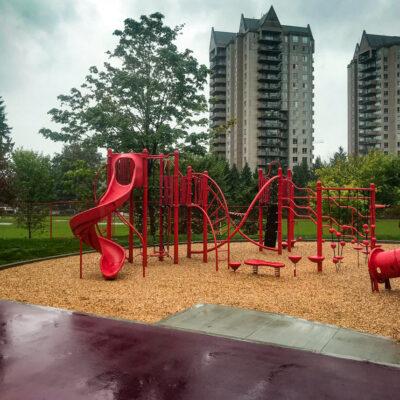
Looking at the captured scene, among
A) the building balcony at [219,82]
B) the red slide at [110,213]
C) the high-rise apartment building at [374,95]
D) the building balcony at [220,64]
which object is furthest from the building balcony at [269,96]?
the red slide at [110,213]

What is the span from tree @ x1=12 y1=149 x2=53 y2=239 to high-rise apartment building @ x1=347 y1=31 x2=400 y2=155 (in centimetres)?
6603

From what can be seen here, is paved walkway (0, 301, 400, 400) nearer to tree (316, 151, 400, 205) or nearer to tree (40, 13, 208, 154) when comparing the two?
tree (40, 13, 208, 154)

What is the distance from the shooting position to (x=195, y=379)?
444cm

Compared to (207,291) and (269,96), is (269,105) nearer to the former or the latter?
(269,96)

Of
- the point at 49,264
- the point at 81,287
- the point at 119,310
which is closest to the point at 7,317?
the point at 119,310

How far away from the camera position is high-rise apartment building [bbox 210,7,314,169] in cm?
8219

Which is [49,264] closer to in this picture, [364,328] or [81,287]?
[81,287]

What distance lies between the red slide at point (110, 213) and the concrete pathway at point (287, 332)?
4080 mm

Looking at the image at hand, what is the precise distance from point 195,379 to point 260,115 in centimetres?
8141

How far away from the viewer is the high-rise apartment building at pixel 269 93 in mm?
82188

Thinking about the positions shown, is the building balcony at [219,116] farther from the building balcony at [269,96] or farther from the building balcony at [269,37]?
the building balcony at [269,37]

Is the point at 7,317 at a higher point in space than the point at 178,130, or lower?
lower

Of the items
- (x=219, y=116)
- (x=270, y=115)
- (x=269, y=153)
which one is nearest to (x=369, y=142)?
(x=270, y=115)

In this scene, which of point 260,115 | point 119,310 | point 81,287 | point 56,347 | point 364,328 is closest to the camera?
point 56,347
